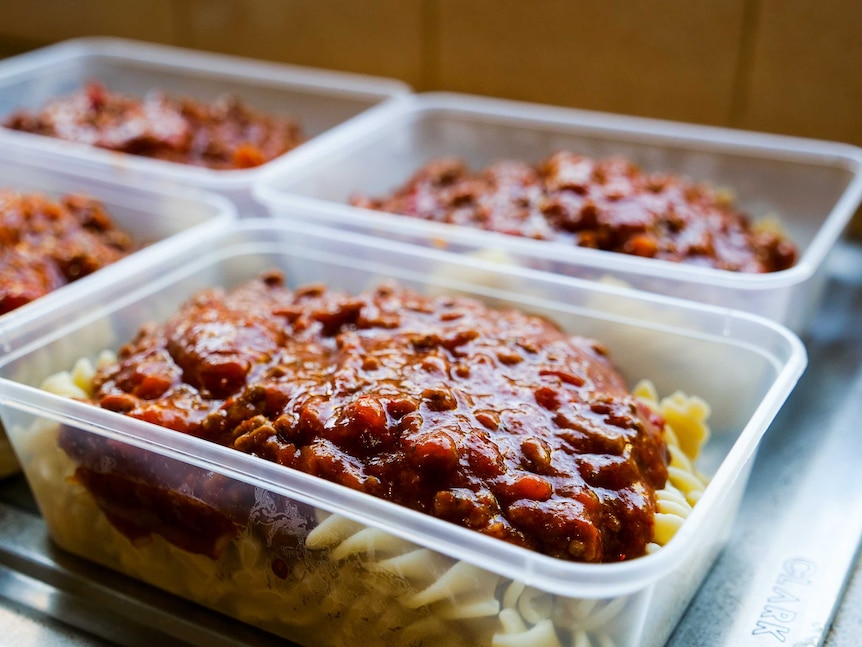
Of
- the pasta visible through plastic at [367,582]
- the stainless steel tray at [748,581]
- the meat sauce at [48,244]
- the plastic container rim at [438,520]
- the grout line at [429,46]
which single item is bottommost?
the stainless steel tray at [748,581]

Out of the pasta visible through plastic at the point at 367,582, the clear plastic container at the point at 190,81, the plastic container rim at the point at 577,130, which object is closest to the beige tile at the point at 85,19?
the clear plastic container at the point at 190,81

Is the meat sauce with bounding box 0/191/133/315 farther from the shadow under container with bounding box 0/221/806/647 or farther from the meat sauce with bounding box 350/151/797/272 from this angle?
the meat sauce with bounding box 350/151/797/272

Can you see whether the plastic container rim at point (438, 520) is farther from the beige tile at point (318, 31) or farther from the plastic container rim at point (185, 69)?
the beige tile at point (318, 31)

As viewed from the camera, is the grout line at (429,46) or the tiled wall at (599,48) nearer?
the tiled wall at (599,48)

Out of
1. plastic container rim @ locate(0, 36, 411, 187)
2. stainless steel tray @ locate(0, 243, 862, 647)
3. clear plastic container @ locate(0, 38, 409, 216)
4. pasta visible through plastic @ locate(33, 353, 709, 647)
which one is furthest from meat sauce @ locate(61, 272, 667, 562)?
clear plastic container @ locate(0, 38, 409, 216)

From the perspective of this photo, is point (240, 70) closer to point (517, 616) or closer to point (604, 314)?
point (604, 314)

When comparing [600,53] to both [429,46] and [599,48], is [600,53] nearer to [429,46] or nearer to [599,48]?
[599,48]

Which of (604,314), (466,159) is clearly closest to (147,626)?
(604,314)
